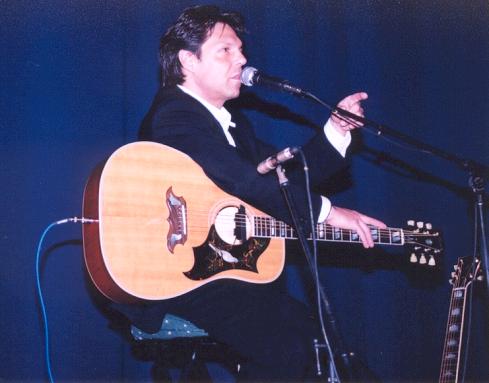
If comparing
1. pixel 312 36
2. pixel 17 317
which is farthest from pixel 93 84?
pixel 312 36

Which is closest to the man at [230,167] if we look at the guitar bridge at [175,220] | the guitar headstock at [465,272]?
the guitar bridge at [175,220]

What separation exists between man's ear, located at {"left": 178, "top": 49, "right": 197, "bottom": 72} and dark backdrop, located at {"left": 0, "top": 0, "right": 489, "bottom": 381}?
0.49 m

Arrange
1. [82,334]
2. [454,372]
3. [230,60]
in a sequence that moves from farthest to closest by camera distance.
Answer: [82,334] < [230,60] < [454,372]

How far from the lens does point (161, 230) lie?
2043mm

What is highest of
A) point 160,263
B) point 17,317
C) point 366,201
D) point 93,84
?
point 93,84

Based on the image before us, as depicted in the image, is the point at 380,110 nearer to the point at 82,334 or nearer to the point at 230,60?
the point at 230,60

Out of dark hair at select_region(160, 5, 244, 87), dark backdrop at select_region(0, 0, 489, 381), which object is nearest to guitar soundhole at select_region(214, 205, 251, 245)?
dark hair at select_region(160, 5, 244, 87)

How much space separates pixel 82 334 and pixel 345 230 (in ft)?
4.17

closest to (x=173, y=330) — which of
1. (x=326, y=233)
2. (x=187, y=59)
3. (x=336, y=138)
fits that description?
(x=326, y=233)

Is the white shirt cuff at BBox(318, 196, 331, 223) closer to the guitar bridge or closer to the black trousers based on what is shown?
the black trousers

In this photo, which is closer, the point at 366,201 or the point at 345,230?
the point at 345,230

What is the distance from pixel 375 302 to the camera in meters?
3.58

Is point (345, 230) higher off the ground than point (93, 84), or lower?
lower

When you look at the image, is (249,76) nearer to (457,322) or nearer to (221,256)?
(221,256)
